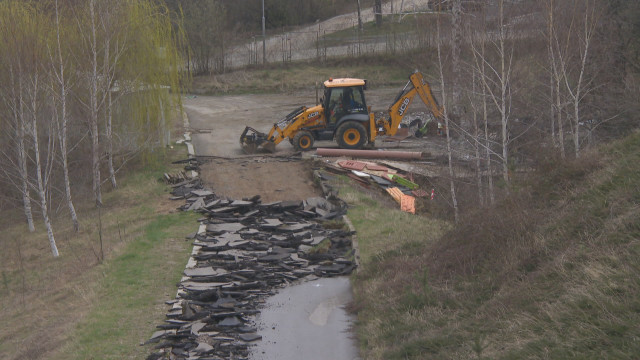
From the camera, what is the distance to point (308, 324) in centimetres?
1080

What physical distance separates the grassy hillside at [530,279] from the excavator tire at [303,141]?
12.7 m

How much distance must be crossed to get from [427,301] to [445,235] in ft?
7.04

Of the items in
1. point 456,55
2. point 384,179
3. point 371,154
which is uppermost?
point 456,55

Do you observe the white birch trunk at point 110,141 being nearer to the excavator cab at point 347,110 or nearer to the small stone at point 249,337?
the excavator cab at point 347,110

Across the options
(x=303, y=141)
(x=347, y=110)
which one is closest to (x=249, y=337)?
(x=303, y=141)

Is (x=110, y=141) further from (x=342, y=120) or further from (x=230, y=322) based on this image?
(x=230, y=322)

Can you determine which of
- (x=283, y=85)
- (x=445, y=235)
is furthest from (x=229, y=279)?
(x=283, y=85)

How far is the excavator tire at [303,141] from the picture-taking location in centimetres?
2495

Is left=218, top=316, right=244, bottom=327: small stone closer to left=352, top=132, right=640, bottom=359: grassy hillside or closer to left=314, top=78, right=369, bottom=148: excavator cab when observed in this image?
left=352, top=132, right=640, bottom=359: grassy hillside

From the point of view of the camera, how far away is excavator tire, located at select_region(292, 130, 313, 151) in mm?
24953

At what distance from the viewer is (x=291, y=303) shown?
11797 mm

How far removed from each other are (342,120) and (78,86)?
352 inches

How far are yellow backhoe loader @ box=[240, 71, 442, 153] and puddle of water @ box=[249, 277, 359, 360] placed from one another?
40.1ft

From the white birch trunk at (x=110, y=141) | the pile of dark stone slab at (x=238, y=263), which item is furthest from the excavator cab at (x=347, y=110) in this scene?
the white birch trunk at (x=110, y=141)
